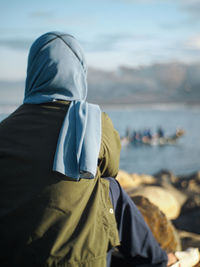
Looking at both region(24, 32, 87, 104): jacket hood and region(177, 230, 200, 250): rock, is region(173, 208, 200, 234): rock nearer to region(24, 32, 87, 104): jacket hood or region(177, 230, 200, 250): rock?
region(177, 230, 200, 250): rock

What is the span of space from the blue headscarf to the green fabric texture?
0.05 meters

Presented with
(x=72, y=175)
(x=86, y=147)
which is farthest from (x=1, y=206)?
(x=86, y=147)

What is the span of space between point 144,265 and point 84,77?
3.54 ft

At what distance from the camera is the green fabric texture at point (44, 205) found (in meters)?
1.69

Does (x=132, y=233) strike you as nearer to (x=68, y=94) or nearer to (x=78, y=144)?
(x=78, y=144)

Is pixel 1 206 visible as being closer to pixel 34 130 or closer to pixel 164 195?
pixel 34 130

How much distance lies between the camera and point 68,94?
1.86m

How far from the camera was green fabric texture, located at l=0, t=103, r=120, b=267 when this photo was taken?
5.56ft

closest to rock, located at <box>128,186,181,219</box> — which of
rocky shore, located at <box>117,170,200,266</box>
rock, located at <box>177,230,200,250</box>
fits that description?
rocky shore, located at <box>117,170,200,266</box>

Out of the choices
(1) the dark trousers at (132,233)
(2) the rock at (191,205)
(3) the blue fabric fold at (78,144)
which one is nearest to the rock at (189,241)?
(1) the dark trousers at (132,233)

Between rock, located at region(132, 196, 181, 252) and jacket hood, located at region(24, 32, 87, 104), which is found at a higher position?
jacket hood, located at region(24, 32, 87, 104)

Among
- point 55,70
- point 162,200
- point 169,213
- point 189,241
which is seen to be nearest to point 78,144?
point 55,70

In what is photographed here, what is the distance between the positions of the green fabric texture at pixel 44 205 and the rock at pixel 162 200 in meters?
3.29

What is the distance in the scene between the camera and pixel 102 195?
73.6 inches
